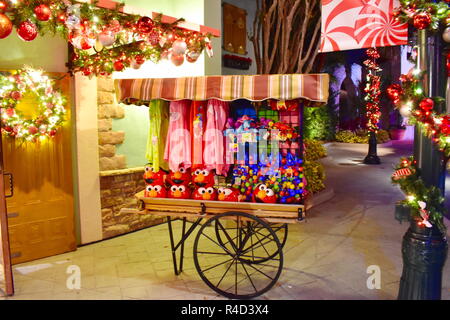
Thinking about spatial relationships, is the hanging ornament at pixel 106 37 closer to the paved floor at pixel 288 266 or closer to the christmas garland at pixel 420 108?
the paved floor at pixel 288 266

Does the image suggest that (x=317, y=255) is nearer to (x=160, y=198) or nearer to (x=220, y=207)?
(x=220, y=207)

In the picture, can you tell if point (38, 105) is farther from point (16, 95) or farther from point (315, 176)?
point (315, 176)

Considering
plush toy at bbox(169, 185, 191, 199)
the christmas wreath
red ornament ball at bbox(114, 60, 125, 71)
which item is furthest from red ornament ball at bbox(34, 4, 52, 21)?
plush toy at bbox(169, 185, 191, 199)

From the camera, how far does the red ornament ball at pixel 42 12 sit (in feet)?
14.7

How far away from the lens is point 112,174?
7.53 meters

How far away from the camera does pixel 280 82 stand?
184 inches

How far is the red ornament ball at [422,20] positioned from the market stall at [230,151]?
3.76 feet

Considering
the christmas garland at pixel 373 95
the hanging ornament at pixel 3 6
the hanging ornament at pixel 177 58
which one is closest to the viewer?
the hanging ornament at pixel 3 6

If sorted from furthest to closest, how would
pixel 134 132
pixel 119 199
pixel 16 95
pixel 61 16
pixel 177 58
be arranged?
1. pixel 134 132
2. pixel 119 199
3. pixel 177 58
4. pixel 16 95
5. pixel 61 16

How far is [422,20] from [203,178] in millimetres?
3044

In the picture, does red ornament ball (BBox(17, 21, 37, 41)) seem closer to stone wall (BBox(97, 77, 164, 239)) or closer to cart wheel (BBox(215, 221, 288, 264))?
stone wall (BBox(97, 77, 164, 239))

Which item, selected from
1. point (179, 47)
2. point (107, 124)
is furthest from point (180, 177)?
point (107, 124)

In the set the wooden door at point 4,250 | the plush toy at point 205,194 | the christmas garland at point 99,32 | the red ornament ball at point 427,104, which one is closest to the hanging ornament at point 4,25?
the christmas garland at point 99,32

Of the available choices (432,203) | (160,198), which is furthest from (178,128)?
(432,203)
